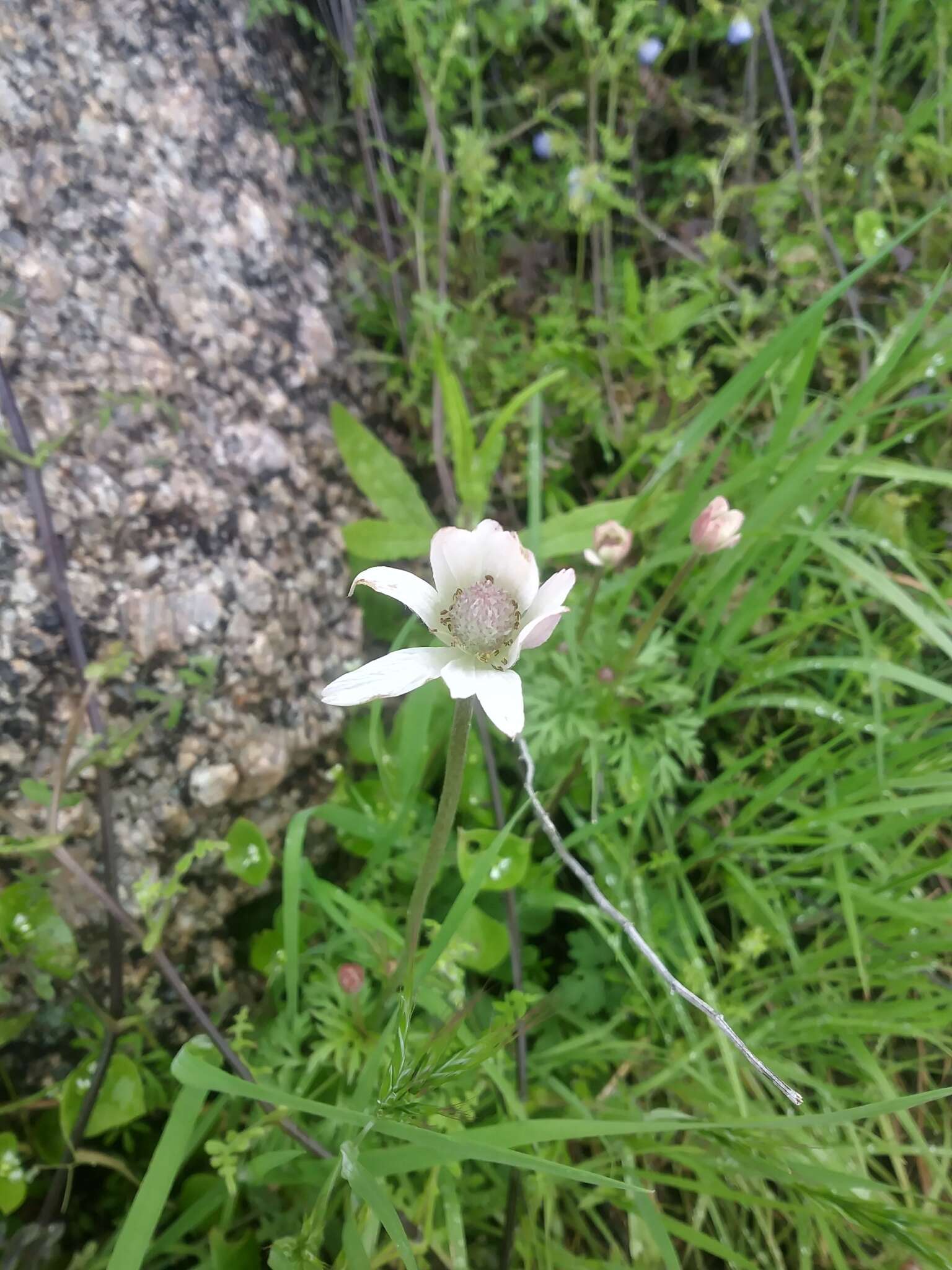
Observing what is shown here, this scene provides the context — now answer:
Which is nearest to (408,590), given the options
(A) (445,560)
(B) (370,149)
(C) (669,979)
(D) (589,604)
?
(A) (445,560)

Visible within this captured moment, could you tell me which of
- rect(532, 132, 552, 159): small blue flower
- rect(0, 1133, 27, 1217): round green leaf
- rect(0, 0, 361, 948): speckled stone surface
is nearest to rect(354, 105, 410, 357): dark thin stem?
rect(0, 0, 361, 948): speckled stone surface

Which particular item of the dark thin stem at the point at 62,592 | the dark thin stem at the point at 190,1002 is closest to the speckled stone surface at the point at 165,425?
the dark thin stem at the point at 62,592

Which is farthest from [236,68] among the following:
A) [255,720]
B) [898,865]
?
[898,865]

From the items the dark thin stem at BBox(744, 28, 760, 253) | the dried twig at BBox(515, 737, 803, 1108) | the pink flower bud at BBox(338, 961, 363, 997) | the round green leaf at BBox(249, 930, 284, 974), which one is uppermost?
the dark thin stem at BBox(744, 28, 760, 253)

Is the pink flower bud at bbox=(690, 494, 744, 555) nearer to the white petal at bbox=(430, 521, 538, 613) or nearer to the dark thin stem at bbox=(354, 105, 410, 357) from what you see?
the white petal at bbox=(430, 521, 538, 613)

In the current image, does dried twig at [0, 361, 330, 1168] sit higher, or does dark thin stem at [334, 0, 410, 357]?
dark thin stem at [334, 0, 410, 357]

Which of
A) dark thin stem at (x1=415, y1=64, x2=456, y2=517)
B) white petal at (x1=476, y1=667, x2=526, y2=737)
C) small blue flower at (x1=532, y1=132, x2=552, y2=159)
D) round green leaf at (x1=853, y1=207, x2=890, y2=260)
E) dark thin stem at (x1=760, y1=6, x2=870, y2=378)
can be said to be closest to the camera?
white petal at (x1=476, y1=667, x2=526, y2=737)

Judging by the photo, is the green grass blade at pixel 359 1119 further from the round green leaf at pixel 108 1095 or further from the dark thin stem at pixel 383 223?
the dark thin stem at pixel 383 223

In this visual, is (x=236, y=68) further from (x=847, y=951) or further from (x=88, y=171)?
(x=847, y=951)
